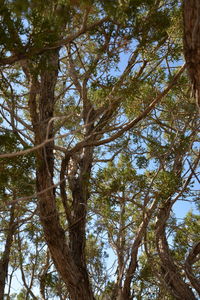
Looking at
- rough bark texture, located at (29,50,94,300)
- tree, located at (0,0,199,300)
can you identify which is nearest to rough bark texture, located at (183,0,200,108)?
tree, located at (0,0,199,300)

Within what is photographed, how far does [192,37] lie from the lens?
6.89 ft

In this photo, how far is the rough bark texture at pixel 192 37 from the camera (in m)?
2.06

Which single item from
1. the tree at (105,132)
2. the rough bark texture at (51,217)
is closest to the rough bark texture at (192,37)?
the tree at (105,132)

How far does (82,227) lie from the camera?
4.54 meters

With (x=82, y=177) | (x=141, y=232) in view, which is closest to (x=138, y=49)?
(x=82, y=177)

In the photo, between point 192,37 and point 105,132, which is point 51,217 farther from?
point 192,37

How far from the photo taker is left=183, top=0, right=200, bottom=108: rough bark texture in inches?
81.2

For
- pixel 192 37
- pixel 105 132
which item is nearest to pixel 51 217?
pixel 105 132

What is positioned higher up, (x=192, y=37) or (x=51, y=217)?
(x=51, y=217)

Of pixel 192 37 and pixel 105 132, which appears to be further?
pixel 105 132

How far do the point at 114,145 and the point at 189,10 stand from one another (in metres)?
3.52

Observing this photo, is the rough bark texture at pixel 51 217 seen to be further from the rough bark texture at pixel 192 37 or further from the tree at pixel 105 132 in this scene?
the rough bark texture at pixel 192 37

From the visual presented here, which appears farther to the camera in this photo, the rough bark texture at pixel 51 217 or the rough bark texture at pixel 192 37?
the rough bark texture at pixel 51 217

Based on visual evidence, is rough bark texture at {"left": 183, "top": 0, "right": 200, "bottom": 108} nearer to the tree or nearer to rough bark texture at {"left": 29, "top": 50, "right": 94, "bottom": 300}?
the tree
